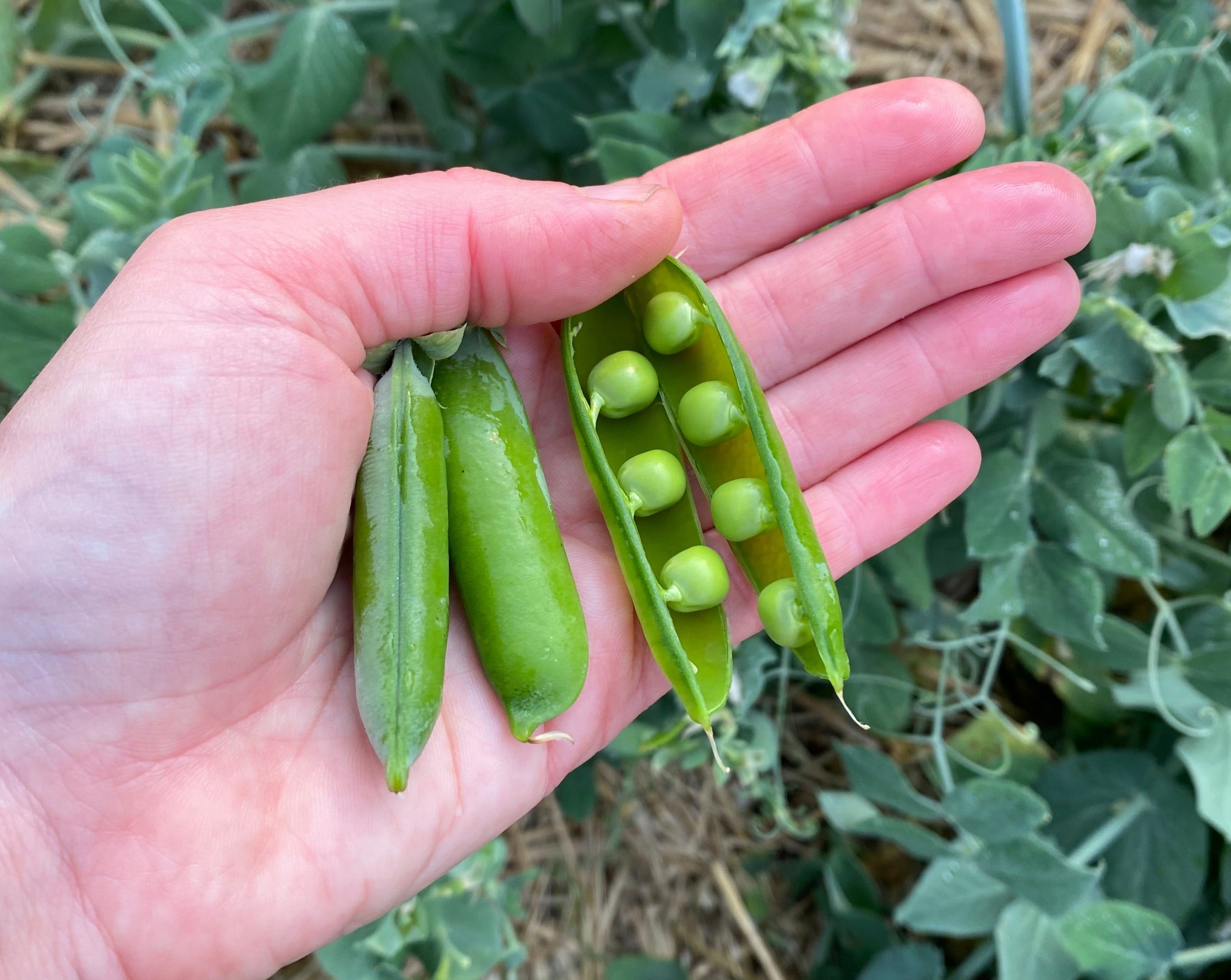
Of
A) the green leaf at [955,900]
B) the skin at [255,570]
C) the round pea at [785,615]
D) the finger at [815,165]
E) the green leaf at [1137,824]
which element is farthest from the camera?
the green leaf at [1137,824]

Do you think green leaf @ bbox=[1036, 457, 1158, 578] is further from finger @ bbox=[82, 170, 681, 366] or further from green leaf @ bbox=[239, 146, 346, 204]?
green leaf @ bbox=[239, 146, 346, 204]

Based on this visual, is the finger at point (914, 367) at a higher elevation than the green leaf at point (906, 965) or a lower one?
higher

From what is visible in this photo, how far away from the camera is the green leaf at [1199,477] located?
176cm

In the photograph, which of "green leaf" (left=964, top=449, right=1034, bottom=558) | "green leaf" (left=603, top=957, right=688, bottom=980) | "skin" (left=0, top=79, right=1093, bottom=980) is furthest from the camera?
"green leaf" (left=603, top=957, right=688, bottom=980)

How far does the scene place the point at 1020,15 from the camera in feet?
6.00

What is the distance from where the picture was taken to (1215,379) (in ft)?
5.99

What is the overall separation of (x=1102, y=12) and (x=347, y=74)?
2.18 metres

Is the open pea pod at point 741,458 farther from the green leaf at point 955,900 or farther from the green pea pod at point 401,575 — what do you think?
the green leaf at point 955,900

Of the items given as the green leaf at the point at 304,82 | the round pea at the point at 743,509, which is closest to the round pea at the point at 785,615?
the round pea at the point at 743,509

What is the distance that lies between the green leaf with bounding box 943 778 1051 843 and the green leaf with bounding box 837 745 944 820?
0.18ft

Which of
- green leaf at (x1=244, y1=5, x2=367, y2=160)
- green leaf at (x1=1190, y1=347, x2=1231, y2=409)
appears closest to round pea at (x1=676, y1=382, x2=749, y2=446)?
green leaf at (x1=1190, y1=347, x2=1231, y2=409)

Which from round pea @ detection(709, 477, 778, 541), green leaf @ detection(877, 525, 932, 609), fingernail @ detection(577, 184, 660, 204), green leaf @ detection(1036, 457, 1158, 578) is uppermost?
fingernail @ detection(577, 184, 660, 204)

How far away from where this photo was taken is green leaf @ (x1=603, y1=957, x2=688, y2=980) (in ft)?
7.89

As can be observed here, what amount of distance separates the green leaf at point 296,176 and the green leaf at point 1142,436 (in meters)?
1.85
